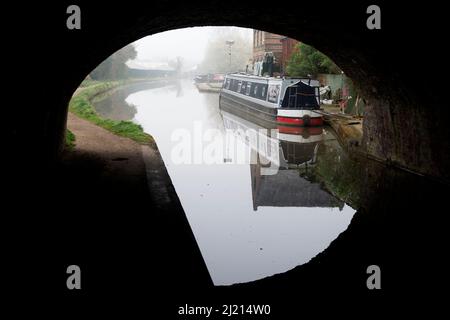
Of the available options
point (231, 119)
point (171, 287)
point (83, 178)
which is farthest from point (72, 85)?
point (231, 119)

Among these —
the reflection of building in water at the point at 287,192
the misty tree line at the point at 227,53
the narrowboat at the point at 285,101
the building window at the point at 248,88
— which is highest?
the misty tree line at the point at 227,53

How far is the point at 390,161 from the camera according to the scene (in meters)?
9.22

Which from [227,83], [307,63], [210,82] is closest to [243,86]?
[227,83]

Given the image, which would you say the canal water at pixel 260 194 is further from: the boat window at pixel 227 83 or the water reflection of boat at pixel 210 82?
the water reflection of boat at pixel 210 82

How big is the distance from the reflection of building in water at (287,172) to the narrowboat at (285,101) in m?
0.47

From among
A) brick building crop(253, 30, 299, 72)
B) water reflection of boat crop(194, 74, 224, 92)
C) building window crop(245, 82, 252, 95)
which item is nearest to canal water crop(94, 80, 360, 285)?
building window crop(245, 82, 252, 95)

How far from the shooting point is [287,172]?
10188 millimetres

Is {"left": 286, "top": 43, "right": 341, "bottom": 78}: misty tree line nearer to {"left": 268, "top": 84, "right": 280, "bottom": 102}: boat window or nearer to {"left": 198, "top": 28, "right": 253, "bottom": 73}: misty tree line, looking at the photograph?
{"left": 268, "top": 84, "right": 280, "bottom": 102}: boat window

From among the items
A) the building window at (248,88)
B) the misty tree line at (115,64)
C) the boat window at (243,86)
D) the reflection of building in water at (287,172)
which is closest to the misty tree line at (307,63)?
the boat window at (243,86)

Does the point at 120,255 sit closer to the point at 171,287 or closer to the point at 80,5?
the point at 171,287

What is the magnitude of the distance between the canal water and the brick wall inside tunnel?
1.48 metres

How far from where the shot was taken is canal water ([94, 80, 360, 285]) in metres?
5.16

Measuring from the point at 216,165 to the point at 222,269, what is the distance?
5743 mm

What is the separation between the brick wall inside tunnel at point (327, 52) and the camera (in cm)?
500
